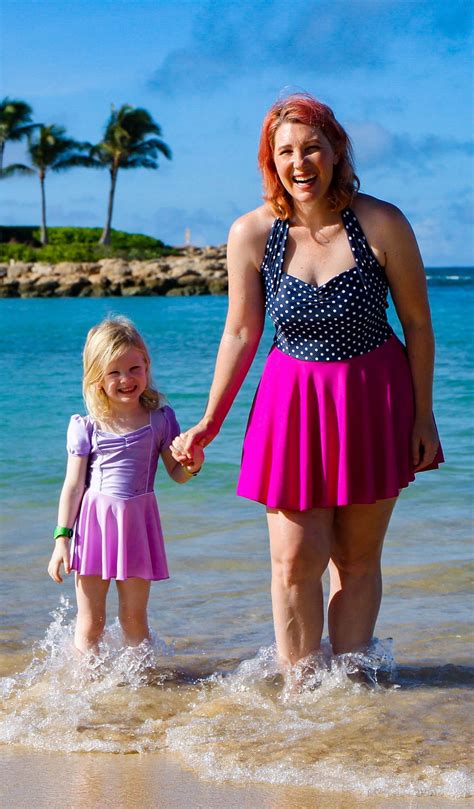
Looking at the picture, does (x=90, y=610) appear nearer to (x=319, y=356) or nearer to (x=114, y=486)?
(x=114, y=486)

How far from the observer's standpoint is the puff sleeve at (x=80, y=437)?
3.88 meters

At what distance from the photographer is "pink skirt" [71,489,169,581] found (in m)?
3.81

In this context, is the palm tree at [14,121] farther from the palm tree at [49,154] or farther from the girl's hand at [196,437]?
the girl's hand at [196,437]

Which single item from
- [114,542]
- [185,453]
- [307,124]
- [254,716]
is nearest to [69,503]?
[114,542]

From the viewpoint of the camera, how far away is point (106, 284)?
46.0 meters

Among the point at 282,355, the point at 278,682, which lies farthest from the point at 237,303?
the point at 278,682

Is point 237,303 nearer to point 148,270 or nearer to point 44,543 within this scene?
point 44,543

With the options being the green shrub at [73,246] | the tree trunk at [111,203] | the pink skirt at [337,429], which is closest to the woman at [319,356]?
the pink skirt at [337,429]

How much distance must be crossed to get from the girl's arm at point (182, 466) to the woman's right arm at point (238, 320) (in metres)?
0.04

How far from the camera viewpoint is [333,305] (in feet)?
11.4

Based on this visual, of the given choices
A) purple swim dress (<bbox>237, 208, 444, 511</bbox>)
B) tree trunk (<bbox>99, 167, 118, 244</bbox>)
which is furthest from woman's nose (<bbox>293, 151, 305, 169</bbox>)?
tree trunk (<bbox>99, 167, 118, 244</bbox>)

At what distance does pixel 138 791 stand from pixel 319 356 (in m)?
1.43

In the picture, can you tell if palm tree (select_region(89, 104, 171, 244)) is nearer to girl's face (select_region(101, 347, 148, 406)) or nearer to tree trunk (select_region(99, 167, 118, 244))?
tree trunk (select_region(99, 167, 118, 244))

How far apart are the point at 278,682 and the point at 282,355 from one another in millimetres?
1138
